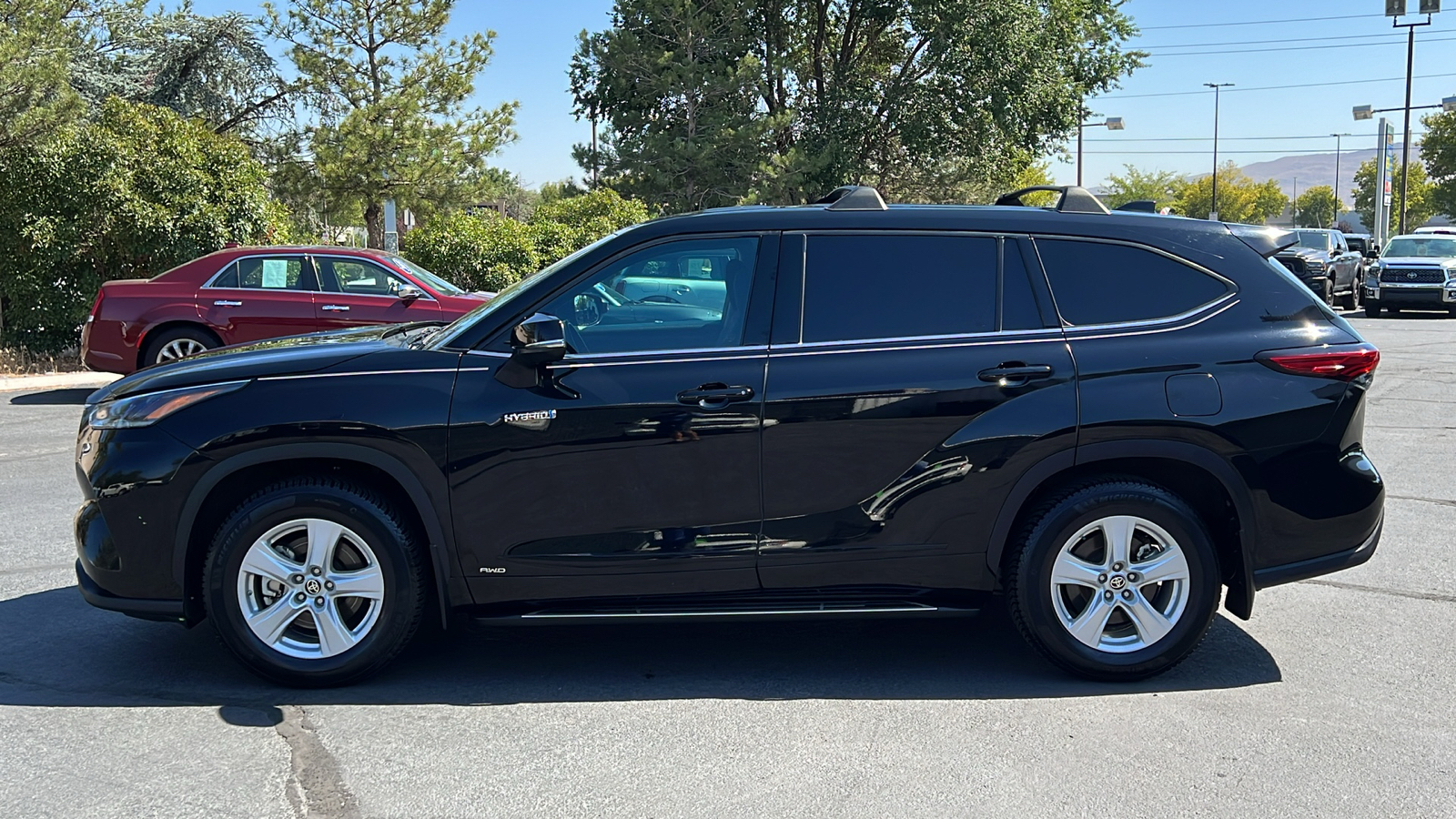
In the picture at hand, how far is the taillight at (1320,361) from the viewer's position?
14.9ft

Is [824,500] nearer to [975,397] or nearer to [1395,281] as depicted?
[975,397]

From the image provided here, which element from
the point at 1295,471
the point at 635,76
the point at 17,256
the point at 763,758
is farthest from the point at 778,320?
the point at 635,76

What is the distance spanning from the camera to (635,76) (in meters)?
31.6

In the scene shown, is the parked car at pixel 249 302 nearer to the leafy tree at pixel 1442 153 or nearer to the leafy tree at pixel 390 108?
the leafy tree at pixel 390 108

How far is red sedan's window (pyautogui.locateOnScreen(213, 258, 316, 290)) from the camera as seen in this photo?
12547 mm

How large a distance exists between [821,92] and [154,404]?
3082 cm

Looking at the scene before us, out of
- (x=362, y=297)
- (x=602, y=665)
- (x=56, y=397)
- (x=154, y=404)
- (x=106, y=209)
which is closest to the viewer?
(x=154, y=404)

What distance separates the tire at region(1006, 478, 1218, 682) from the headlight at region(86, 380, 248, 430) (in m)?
3.02

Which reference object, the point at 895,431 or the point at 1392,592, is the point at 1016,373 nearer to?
the point at 895,431

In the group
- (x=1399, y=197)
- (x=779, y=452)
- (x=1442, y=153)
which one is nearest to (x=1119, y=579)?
(x=779, y=452)

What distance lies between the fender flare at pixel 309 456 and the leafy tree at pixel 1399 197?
79982 mm

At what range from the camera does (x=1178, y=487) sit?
4.67 m

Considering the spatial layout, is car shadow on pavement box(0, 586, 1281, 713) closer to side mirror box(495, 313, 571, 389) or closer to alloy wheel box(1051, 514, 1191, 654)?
alloy wheel box(1051, 514, 1191, 654)

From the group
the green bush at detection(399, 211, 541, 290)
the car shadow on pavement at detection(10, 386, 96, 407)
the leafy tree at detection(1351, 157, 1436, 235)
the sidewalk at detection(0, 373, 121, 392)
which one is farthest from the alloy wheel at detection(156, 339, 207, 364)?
the leafy tree at detection(1351, 157, 1436, 235)
